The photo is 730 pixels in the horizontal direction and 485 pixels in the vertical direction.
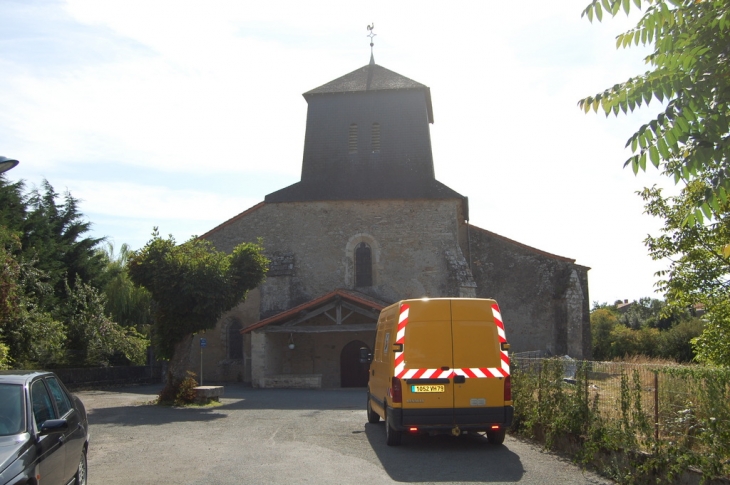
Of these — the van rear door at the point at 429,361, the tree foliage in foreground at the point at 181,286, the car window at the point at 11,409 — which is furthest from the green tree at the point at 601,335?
the car window at the point at 11,409

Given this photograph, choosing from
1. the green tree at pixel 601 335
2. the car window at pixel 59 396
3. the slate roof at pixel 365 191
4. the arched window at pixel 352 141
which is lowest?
the green tree at pixel 601 335

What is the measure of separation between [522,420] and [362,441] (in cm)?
280

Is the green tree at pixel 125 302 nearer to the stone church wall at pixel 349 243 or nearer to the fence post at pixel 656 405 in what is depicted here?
the stone church wall at pixel 349 243

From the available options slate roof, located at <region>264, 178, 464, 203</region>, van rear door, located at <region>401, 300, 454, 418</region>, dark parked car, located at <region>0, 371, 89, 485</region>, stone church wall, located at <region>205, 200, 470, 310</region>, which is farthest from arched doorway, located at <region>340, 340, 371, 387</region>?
dark parked car, located at <region>0, 371, 89, 485</region>

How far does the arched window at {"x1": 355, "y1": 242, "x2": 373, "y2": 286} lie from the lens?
92.6 ft

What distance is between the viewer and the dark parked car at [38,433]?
5160 millimetres

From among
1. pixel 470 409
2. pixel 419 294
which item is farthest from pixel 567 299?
pixel 470 409

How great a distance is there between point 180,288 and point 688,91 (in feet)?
52.5

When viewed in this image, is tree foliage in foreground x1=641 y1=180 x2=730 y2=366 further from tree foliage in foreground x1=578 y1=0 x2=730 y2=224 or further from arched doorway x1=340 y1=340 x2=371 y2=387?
arched doorway x1=340 y1=340 x2=371 y2=387

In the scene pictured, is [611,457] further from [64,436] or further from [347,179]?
[347,179]

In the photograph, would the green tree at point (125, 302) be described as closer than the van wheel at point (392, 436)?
No

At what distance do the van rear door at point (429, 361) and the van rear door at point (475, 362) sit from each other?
0.43 feet

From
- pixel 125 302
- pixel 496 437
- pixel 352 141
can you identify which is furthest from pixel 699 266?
pixel 125 302

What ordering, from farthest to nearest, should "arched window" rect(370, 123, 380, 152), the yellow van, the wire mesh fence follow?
"arched window" rect(370, 123, 380, 152)
the yellow van
the wire mesh fence
